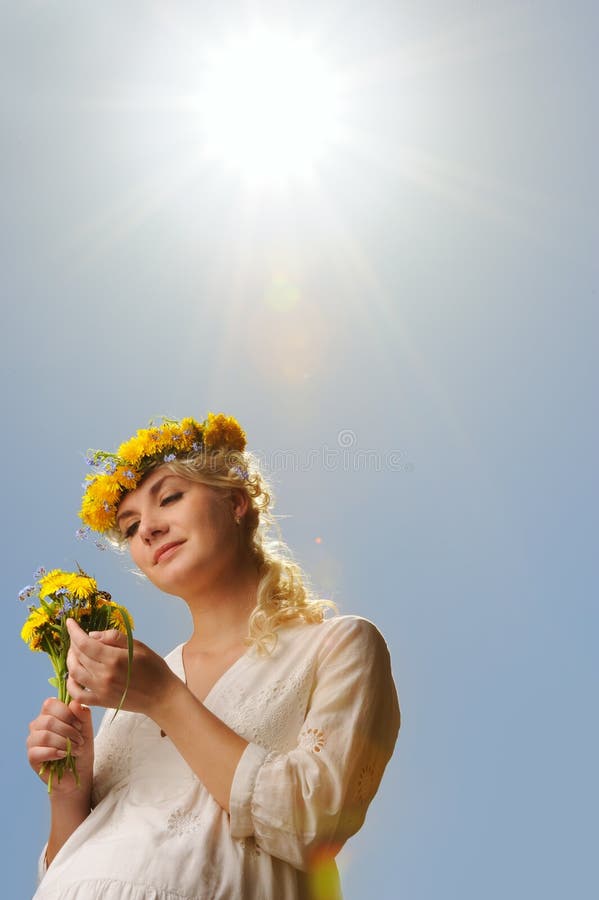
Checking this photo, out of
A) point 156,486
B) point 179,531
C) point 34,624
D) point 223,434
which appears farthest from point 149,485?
point 34,624

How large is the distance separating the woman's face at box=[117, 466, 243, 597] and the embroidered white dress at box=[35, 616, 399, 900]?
42 centimetres

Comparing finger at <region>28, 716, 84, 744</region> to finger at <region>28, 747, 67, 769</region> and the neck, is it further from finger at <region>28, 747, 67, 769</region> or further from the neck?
the neck

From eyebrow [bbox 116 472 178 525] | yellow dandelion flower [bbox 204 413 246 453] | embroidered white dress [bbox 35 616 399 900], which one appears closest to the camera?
embroidered white dress [bbox 35 616 399 900]

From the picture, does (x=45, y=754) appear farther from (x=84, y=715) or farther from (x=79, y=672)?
(x=79, y=672)

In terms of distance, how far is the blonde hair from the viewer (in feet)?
10.2

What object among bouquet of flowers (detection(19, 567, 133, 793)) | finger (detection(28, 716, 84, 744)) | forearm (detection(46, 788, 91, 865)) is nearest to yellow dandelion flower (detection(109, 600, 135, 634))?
bouquet of flowers (detection(19, 567, 133, 793))

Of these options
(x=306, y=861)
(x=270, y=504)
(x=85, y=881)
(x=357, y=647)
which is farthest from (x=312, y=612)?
(x=85, y=881)

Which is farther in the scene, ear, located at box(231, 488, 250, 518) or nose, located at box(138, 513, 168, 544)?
ear, located at box(231, 488, 250, 518)

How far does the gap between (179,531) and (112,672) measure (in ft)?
2.64

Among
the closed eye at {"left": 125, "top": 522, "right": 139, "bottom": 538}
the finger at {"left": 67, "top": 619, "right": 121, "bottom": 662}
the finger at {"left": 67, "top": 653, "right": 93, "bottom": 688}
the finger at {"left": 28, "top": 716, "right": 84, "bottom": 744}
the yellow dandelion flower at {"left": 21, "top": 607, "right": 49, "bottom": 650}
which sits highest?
the closed eye at {"left": 125, "top": 522, "right": 139, "bottom": 538}

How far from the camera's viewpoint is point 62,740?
2.80 m

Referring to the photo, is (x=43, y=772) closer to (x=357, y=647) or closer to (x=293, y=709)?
(x=293, y=709)

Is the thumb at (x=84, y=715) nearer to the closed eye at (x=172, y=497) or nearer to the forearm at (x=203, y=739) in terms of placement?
the forearm at (x=203, y=739)

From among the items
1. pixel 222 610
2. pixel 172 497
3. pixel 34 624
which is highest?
pixel 172 497
